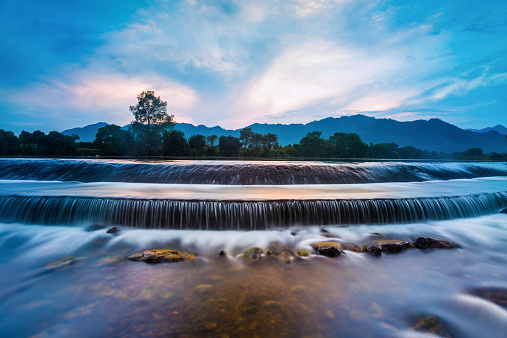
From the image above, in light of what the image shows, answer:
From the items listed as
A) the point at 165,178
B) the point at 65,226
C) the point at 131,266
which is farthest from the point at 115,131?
the point at 131,266

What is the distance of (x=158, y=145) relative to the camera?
42344 mm

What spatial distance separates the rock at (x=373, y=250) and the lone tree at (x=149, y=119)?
42.9 meters

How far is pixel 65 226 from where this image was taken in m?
7.69

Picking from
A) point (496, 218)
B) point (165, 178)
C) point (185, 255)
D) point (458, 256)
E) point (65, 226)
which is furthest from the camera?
point (165, 178)

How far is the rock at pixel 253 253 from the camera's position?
219 inches

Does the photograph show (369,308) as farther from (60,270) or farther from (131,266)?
(60,270)

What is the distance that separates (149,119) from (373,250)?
4738cm

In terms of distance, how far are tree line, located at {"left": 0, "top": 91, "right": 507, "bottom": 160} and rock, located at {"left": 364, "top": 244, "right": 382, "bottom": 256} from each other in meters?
38.0

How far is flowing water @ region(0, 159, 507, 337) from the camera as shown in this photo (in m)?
3.48

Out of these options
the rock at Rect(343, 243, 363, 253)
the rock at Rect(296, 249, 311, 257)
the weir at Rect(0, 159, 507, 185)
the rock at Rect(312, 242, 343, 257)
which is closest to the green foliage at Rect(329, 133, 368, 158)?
the weir at Rect(0, 159, 507, 185)

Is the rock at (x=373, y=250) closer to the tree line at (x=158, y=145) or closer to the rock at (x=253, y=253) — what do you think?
the rock at (x=253, y=253)

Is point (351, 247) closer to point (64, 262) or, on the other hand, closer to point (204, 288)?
point (204, 288)

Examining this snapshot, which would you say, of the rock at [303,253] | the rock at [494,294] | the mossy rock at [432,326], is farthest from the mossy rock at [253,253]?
the rock at [494,294]

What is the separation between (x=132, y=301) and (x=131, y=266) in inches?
54.0
